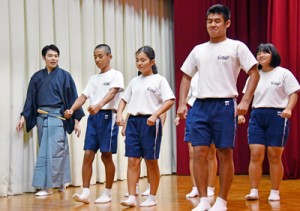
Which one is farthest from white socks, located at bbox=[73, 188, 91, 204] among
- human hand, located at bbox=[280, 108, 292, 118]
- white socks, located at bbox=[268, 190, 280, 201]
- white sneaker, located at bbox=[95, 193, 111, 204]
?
human hand, located at bbox=[280, 108, 292, 118]

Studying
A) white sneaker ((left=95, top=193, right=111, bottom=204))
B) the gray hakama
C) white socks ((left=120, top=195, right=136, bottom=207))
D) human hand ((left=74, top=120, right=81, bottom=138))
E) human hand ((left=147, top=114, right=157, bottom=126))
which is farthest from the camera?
the gray hakama

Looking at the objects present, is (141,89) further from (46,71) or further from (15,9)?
(15,9)

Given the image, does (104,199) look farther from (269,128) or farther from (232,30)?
(232,30)

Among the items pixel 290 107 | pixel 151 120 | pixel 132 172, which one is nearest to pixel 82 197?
pixel 132 172

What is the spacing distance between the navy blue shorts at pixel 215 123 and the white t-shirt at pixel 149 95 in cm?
60

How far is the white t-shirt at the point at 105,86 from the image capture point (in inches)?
171

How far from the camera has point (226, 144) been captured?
10.9 feet

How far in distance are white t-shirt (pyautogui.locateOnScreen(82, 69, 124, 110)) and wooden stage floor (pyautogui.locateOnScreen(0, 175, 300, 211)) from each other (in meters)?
0.83

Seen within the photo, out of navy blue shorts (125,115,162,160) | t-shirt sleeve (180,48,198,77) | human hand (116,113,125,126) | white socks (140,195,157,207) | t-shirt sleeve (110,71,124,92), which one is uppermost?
t-shirt sleeve (180,48,198,77)

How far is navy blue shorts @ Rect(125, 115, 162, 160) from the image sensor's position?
3.94 m

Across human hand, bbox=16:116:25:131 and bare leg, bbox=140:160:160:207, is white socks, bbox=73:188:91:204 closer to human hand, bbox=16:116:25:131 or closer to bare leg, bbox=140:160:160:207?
bare leg, bbox=140:160:160:207

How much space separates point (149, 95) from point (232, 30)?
3.67m

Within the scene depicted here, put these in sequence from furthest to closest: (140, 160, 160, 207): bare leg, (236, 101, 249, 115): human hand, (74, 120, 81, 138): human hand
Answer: (74, 120, 81, 138): human hand, (140, 160, 160, 207): bare leg, (236, 101, 249, 115): human hand

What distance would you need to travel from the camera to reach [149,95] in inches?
158
